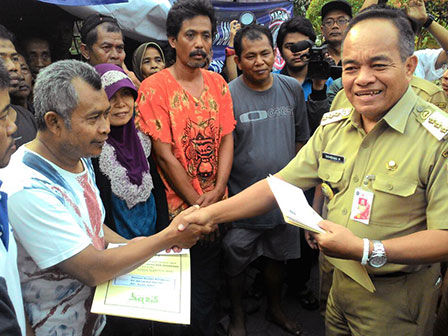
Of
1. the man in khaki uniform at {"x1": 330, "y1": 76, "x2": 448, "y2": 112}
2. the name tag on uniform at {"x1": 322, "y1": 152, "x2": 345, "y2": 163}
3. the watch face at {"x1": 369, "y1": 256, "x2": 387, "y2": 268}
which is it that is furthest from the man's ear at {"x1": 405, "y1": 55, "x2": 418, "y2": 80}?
the man in khaki uniform at {"x1": 330, "y1": 76, "x2": 448, "y2": 112}

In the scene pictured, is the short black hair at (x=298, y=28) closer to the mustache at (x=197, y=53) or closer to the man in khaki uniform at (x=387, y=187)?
the mustache at (x=197, y=53)

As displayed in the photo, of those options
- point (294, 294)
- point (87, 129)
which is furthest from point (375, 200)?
point (294, 294)

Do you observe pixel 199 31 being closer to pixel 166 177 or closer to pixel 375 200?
pixel 166 177

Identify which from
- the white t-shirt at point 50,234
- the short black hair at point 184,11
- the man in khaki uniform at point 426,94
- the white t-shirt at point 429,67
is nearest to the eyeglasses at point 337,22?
the white t-shirt at point 429,67

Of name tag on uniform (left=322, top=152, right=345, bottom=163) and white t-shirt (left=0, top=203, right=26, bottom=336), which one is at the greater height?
name tag on uniform (left=322, top=152, right=345, bottom=163)

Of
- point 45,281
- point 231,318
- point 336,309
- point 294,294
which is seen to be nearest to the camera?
point 45,281

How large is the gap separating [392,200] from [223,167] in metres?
1.39

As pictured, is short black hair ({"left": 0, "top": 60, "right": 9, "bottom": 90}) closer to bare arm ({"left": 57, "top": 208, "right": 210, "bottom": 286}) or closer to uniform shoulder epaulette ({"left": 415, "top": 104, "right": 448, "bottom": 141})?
bare arm ({"left": 57, "top": 208, "right": 210, "bottom": 286})

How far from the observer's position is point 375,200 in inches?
64.4

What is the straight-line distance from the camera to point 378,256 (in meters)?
1.50

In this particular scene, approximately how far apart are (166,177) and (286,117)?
109 cm

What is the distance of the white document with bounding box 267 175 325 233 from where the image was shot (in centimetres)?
145

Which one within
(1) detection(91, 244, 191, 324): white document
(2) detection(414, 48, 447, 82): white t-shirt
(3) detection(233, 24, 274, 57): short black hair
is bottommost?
(1) detection(91, 244, 191, 324): white document

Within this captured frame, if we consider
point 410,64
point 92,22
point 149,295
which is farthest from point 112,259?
point 92,22
